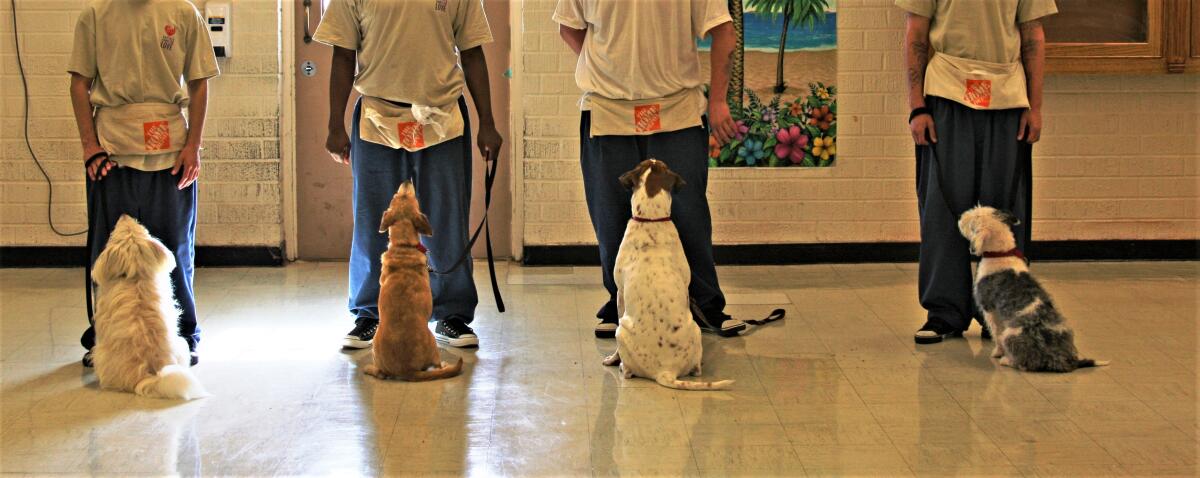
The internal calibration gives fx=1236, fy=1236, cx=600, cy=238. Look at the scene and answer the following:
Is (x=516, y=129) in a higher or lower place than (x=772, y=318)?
higher

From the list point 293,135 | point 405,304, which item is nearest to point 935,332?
point 405,304

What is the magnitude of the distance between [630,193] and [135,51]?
1.86 meters

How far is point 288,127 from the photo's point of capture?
22.0ft

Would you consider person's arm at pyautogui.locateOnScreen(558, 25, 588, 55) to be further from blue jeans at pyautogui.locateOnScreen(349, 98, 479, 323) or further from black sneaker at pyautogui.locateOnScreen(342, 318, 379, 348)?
black sneaker at pyautogui.locateOnScreen(342, 318, 379, 348)

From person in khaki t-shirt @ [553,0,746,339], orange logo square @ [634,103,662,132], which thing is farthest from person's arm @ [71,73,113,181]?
orange logo square @ [634,103,662,132]

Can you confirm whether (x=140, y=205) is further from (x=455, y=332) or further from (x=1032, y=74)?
(x=1032, y=74)

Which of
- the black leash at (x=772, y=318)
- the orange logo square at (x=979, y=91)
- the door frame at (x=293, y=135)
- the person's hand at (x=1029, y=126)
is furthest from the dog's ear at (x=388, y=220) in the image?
the door frame at (x=293, y=135)

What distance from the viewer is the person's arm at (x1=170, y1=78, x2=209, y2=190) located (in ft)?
14.1

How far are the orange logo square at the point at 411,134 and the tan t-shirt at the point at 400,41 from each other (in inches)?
3.5

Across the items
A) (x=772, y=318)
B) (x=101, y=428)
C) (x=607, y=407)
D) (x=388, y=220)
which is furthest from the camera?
(x=772, y=318)

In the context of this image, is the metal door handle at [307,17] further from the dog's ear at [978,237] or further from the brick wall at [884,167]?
the dog's ear at [978,237]

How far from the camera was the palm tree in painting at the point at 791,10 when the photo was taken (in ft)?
21.5

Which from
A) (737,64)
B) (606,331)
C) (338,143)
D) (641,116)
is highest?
(737,64)

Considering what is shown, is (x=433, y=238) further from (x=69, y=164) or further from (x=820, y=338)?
(x=69, y=164)
